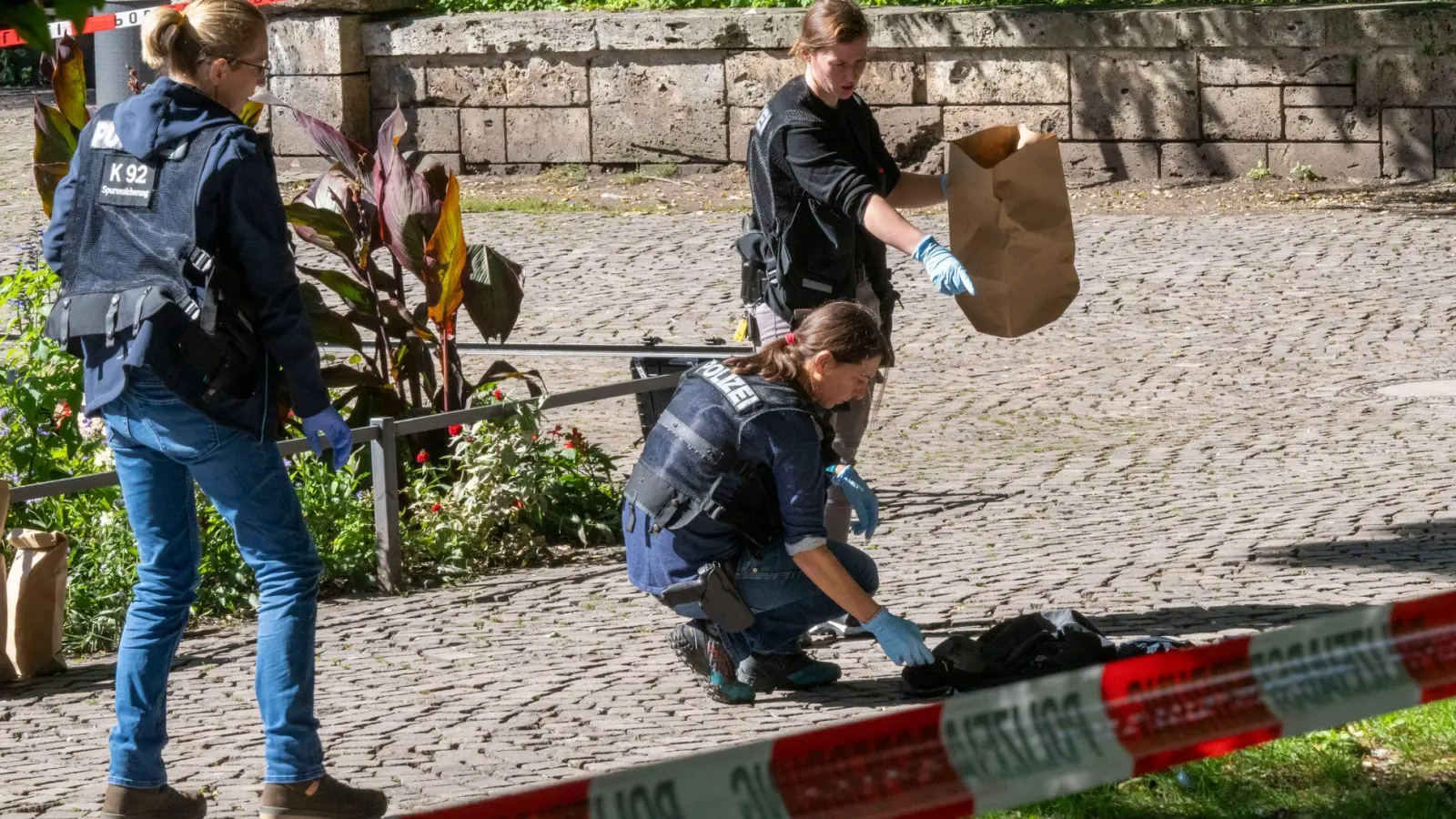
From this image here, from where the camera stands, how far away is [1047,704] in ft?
10.8

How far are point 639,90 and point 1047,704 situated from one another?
45.7 ft

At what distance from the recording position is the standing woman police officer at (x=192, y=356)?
13.2 ft

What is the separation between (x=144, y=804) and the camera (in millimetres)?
4203

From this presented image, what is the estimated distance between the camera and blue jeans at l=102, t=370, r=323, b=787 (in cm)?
411

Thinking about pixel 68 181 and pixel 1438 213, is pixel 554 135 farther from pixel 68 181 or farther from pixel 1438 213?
pixel 68 181

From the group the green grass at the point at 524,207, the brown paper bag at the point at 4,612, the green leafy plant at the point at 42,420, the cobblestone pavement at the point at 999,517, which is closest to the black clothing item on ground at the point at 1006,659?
the cobblestone pavement at the point at 999,517

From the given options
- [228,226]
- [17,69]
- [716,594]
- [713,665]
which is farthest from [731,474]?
[17,69]

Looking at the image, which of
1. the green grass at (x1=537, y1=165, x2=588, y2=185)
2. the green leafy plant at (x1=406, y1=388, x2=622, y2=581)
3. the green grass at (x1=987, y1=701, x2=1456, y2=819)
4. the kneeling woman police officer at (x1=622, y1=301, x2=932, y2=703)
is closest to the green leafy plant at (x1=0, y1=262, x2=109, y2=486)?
the green leafy plant at (x1=406, y1=388, x2=622, y2=581)

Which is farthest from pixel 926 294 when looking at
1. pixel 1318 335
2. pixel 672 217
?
pixel 672 217

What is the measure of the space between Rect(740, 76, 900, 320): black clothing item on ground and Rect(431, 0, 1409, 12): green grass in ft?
34.5

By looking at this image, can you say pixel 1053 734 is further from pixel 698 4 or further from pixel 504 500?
pixel 698 4

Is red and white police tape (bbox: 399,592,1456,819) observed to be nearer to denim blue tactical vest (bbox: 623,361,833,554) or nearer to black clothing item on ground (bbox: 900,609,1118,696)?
black clothing item on ground (bbox: 900,609,1118,696)

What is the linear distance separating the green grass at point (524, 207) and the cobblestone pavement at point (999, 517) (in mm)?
2470

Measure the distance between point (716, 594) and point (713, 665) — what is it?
225 mm
